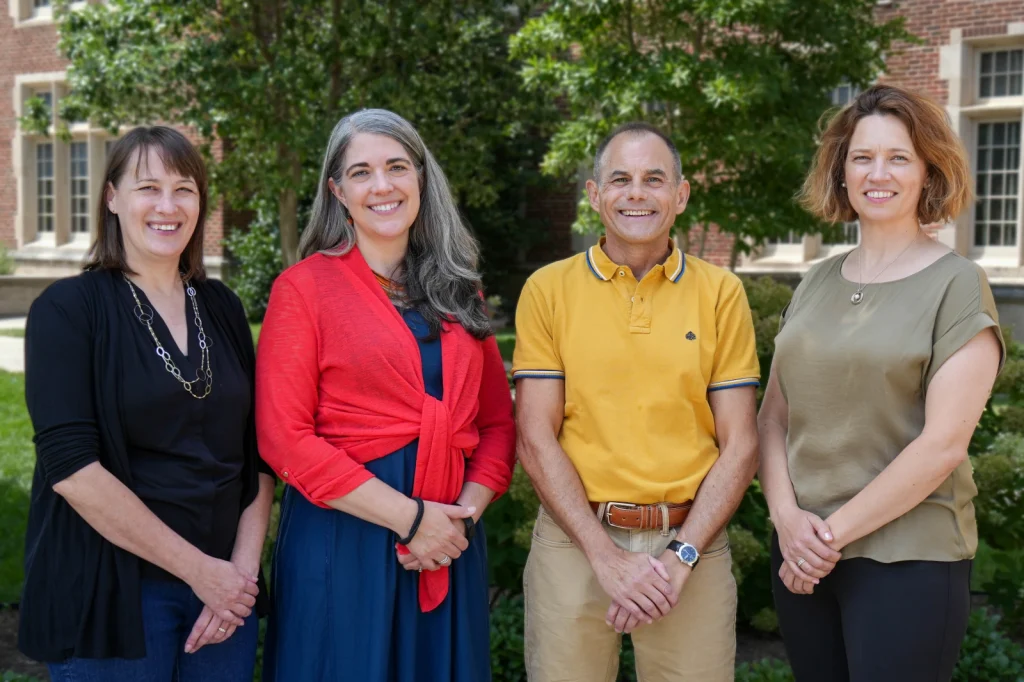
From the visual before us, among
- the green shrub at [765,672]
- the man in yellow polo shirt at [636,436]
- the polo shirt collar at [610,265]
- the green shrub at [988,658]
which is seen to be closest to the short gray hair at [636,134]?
the man in yellow polo shirt at [636,436]

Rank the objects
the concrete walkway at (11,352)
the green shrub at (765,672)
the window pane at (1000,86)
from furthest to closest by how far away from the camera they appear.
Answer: the window pane at (1000,86) < the concrete walkway at (11,352) < the green shrub at (765,672)

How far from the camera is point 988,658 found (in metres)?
3.88

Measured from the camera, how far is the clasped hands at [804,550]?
2574mm

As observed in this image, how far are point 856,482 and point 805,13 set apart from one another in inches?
324

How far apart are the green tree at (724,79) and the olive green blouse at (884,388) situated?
707 cm

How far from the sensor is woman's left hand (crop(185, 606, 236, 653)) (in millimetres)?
2549

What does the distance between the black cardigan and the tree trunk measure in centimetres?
985

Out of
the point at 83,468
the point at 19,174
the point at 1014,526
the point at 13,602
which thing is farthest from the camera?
the point at 19,174

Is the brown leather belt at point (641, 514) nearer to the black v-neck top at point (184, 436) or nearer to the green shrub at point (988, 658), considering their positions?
the black v-neck top at point (184, 436)

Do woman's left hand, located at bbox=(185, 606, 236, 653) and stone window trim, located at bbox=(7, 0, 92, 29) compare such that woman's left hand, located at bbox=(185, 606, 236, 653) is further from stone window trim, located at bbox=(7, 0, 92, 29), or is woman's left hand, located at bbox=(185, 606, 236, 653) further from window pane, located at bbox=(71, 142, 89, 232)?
stone window trim, located at bbox=(7, 0, 92, 29)

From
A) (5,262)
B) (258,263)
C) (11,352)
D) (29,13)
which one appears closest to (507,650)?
(11,352)

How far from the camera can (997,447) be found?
4.56m

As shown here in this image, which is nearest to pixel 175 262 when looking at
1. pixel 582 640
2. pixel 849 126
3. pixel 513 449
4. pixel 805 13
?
pixel 513 449

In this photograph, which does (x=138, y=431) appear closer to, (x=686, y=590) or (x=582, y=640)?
(x=582, y=640)
